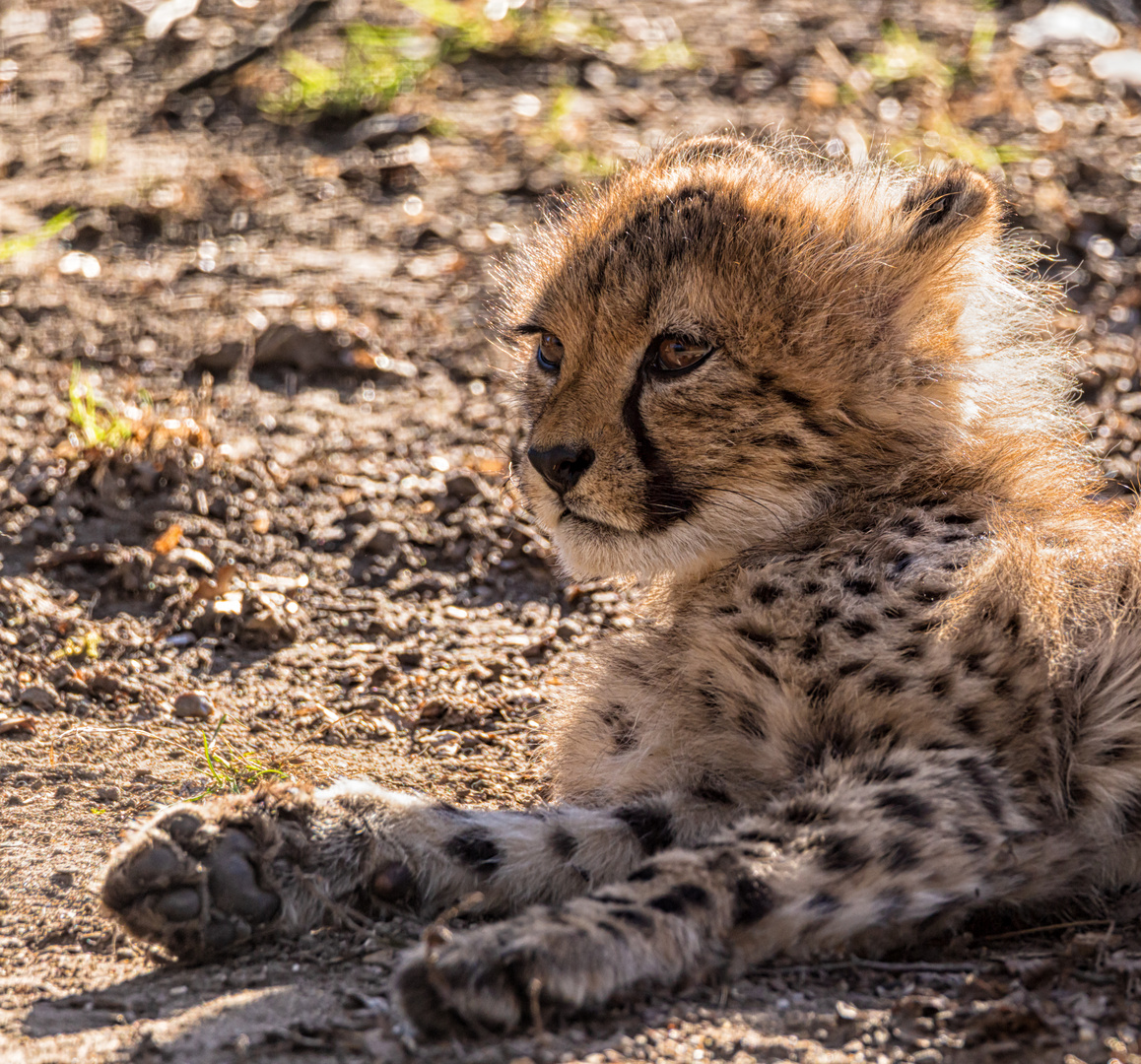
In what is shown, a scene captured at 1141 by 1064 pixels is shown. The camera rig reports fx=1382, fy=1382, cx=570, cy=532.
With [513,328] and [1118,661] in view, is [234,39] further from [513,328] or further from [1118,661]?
[1118,661]

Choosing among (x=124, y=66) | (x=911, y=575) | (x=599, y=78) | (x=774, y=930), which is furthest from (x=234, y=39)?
(x=774, y=930)

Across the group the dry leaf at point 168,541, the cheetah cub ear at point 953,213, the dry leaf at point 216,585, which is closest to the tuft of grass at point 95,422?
the dry leaf at point 168,541

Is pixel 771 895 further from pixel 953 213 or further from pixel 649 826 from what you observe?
pixel 953 213

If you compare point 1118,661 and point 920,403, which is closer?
point 1118,661

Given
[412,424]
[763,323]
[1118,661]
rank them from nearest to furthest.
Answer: [1118,661], [763,323], [412,424]

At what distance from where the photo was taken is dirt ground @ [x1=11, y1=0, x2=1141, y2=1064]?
243 centimetres

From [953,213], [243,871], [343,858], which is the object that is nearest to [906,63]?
[953,213]

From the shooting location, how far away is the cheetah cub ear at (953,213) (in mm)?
3273

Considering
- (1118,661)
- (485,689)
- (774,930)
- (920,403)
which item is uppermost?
(920,403)

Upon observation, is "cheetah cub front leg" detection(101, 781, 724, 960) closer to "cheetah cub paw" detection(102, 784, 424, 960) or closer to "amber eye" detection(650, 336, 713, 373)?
"cheetah cub paw" detection(102, 784, 424, 960)

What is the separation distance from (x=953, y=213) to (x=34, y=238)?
4.03 m

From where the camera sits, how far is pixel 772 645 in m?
2.92

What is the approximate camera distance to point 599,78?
7832 mm

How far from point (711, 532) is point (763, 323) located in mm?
495
